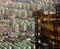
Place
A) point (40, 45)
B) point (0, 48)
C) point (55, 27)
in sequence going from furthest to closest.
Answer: point (0, 48)
point (40, 45)
point (55, 27)

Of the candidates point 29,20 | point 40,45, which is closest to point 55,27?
point 40,45

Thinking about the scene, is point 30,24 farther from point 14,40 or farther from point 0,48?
point 0,48

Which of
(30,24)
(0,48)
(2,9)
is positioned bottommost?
(0,48)

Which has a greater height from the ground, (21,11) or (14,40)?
(21,11)

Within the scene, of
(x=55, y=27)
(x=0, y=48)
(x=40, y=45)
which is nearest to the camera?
(x=55, y=27)

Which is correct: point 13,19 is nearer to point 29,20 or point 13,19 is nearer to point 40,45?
point 29,20


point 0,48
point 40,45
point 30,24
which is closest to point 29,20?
point 30,24

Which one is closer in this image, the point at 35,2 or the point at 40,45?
the point at 40,45

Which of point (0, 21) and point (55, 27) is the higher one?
A: point (55, 27)

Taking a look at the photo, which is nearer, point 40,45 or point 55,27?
point 55,27
